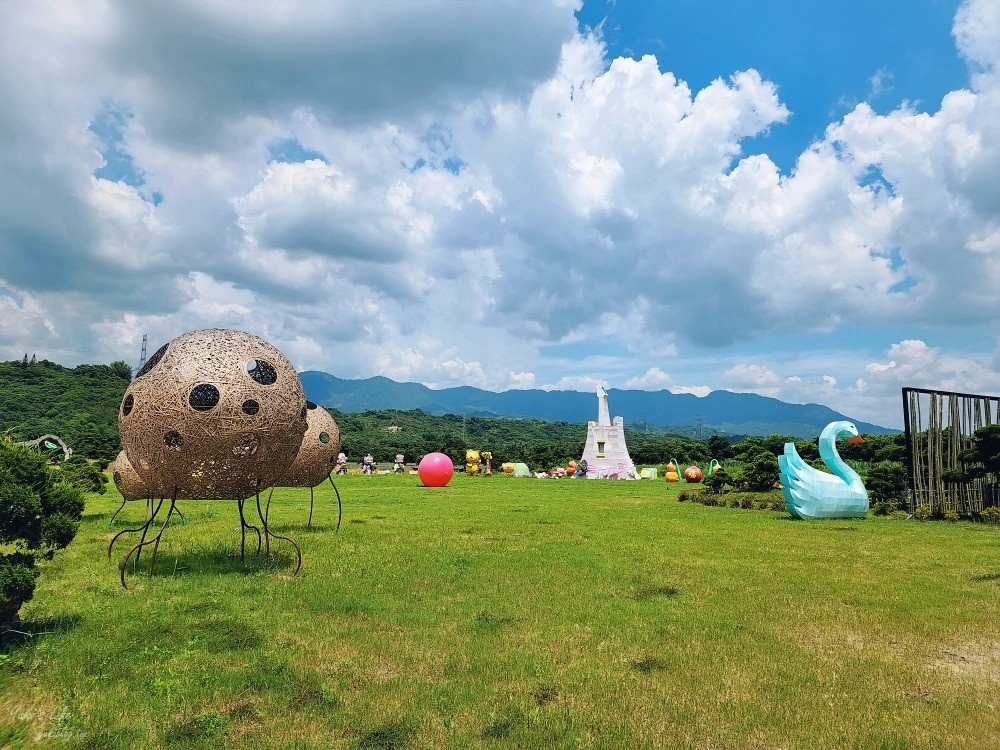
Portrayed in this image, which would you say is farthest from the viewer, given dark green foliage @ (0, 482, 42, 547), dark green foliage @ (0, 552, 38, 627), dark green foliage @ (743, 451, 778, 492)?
dark green foliage @ (743, 451, 778, 492)

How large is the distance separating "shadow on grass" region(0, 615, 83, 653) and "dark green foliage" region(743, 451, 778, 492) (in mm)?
25300

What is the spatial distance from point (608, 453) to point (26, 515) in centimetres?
4135

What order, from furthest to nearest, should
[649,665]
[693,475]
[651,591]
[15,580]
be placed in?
[693,475]
[651,591]
[649,665]
[15,580]

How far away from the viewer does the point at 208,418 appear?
26.2 feet

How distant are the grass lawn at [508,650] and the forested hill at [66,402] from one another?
1391 inches

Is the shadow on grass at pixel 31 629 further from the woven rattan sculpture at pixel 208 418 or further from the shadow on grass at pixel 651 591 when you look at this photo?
the shadow on grass at pixel 651 591

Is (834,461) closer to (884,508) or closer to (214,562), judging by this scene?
(884,508)

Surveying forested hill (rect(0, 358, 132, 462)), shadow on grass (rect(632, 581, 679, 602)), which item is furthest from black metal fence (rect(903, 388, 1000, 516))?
forested hill (rect(0, 358, 132, 462))

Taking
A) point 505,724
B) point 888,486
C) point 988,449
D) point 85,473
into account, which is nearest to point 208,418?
point 505,724

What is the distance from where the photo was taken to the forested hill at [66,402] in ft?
144

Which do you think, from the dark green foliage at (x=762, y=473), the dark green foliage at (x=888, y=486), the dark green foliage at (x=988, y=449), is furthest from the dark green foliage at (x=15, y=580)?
the dark green foliage at (x=762, y=473)

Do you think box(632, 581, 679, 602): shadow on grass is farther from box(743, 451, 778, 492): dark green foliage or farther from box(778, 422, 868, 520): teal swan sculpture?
box(743, 451, 778, 492): dark green foliage

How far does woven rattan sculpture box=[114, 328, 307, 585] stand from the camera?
8.00m

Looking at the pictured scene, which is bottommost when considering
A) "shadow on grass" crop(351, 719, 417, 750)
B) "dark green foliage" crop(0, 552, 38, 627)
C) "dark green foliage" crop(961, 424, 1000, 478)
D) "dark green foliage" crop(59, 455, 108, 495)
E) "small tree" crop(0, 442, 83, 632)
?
"shadow on grass" crop(351, 719, 417, 750)
